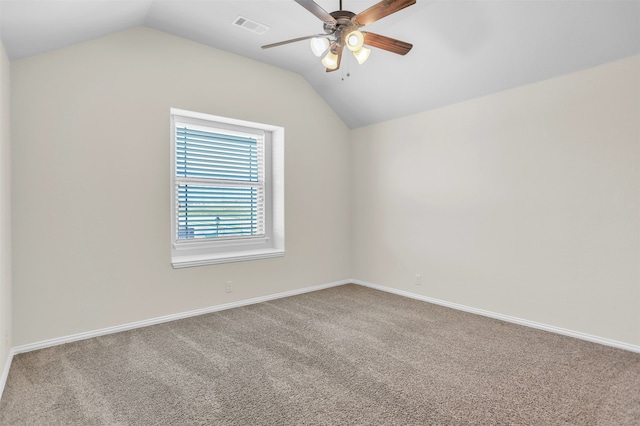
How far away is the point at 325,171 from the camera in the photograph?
15.9 ft

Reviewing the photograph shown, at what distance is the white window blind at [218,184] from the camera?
3.89 metres

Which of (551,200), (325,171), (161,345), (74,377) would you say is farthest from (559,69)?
(74,377)

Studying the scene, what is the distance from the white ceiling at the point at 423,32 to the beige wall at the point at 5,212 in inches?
11.7

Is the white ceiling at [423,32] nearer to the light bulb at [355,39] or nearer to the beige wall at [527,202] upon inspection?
the beige wall at [527,202]

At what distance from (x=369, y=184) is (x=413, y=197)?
753mm

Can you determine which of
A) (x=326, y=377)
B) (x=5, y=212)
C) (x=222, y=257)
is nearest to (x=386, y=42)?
(x=326, y=377)

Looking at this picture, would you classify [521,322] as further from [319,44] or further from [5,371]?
[5,371]

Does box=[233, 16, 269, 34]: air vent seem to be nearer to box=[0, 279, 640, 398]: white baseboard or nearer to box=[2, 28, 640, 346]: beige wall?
box=[2, 28, 640, 346]: beige wall

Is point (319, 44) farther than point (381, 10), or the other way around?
point (319, 44)

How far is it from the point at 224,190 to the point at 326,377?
2.65 m

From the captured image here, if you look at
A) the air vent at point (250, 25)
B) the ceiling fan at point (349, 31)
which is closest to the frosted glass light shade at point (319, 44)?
the ceiling fan at point (349, 31)

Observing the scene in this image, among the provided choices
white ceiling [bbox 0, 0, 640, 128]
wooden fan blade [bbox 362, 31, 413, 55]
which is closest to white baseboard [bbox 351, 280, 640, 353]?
white ceiling [bbox 0, 0, 640, 128]

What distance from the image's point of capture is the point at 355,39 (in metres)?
2.33

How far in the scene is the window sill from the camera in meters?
3.60
